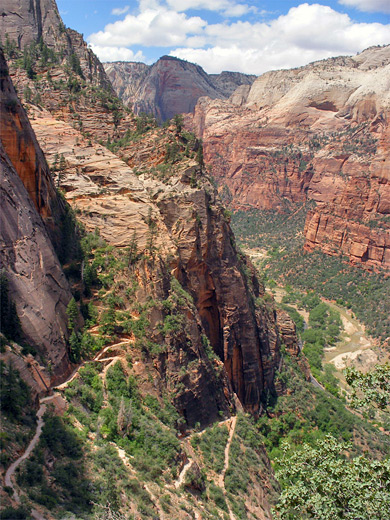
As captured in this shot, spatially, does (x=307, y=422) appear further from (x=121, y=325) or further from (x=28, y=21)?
(x=28, y=21)

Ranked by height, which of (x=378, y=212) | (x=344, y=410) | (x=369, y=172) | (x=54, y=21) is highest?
(x=54, y=21)

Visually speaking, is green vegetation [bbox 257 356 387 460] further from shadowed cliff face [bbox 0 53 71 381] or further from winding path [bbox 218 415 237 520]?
shadowed cliff face [bbox 0 53 71 381]

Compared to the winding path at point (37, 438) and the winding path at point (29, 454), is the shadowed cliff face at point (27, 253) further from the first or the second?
the winding path at point (29, 454)

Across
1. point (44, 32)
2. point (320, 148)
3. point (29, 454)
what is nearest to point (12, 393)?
point (29, 454)

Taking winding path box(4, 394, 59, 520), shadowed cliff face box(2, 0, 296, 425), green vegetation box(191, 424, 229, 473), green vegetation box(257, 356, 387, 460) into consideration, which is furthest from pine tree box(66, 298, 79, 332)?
green vegetation box(257, 356, 387, 460)

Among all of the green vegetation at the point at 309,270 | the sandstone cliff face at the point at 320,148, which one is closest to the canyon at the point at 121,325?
the green vegetation at the point at 309,270

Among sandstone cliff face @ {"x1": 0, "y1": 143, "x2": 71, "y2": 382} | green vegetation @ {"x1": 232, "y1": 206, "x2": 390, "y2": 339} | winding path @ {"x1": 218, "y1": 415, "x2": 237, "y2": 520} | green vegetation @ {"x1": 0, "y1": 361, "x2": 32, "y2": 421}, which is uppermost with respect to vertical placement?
sandstone cliff face @ {"x1": 0, "y1": 143, "x2": 71, "y2": 382}

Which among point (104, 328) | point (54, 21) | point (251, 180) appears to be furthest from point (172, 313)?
point (251, 180)

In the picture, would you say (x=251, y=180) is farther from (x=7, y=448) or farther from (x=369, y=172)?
(x=7, y=448)
